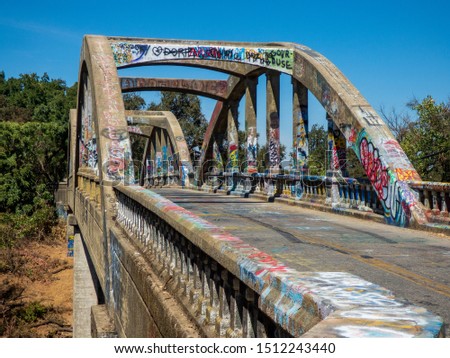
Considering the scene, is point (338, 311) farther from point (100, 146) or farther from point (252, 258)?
point (100, 146)

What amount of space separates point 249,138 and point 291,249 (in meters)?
13.4

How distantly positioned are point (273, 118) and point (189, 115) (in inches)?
1394

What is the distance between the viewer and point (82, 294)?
2139cm

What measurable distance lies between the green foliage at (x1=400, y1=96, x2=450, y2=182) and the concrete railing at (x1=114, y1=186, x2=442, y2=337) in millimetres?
16738

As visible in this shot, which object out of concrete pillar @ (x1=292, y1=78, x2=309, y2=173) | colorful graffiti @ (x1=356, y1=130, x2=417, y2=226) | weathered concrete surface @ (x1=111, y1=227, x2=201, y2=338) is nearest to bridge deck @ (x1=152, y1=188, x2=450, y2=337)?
colorful graffiti @ (x1=356, y1=130, x2=417, y2=226)

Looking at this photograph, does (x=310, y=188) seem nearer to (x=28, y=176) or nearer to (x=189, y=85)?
(x=189, y=85)

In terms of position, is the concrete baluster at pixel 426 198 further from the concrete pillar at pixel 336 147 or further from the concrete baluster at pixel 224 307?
the concrete baluster at pixel 224 307

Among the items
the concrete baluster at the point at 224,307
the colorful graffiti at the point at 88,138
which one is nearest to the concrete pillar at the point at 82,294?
the colorful graffiti at the point at 88,138

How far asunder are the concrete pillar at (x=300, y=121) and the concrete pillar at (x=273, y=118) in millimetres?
1701

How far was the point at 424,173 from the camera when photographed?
21656mm

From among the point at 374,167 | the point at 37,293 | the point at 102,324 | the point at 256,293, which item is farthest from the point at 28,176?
the point at 256,293

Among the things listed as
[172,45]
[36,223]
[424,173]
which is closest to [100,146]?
[172,45]

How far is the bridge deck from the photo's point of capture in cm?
532

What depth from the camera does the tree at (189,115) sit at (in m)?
52.4
